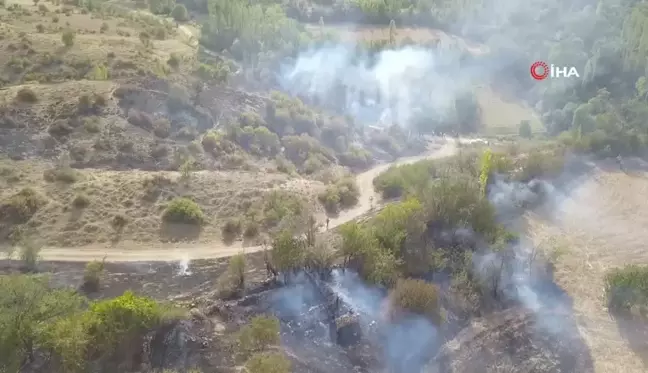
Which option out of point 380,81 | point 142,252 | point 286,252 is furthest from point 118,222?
point 380,81

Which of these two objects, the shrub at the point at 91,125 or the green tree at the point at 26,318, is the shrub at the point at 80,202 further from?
the green tree at the point at 26,318

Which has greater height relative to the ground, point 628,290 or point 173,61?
point 173,61

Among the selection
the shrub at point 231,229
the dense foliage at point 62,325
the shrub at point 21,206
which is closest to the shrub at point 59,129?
the shrub at point 21,206

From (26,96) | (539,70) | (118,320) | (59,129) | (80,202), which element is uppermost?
(26,96)

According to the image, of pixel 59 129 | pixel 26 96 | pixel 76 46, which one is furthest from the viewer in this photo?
pixel 76 46

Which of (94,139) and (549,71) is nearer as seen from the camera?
(94,139)

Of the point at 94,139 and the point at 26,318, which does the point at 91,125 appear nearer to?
the point at 94,139

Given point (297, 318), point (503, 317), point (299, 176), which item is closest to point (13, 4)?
point (299, 176)

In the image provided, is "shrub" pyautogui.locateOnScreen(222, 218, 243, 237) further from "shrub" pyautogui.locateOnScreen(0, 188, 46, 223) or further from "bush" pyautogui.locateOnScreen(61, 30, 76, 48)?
"bush" pyautogui.locateOnScreen(61, 30, 76, 48)
